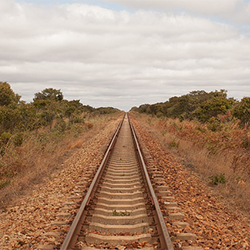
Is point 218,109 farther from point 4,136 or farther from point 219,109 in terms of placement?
point 4,136

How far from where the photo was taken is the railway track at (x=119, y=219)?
158 inches

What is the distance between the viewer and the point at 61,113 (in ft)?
61.3

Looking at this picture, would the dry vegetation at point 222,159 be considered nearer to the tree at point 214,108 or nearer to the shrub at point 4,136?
the tree at point 214,108

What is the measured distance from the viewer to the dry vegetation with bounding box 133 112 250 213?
689 centimetres

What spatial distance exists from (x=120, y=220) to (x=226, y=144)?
8.22 metres

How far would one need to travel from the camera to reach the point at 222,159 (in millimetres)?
10000

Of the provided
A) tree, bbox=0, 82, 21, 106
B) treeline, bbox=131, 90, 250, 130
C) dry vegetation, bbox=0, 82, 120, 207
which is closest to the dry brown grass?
dry vegetation, bbox=0, 82, 120, 207

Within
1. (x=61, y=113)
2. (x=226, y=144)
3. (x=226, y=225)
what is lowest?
(x=226, y=225)

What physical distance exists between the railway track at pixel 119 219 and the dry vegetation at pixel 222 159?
2.27 metres

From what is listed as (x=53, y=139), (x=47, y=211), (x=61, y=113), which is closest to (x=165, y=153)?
(x=53, y=139)

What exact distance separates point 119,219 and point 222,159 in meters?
6.60

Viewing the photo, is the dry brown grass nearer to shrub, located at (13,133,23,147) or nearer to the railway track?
shrub, located at (13,133,23,147)

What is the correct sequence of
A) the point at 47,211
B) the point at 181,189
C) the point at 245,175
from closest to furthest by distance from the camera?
1. the point at 47,211
2. the point at 181,189
3. the point at 245,175

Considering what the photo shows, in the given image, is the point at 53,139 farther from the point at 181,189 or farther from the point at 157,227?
the point at 157,227
